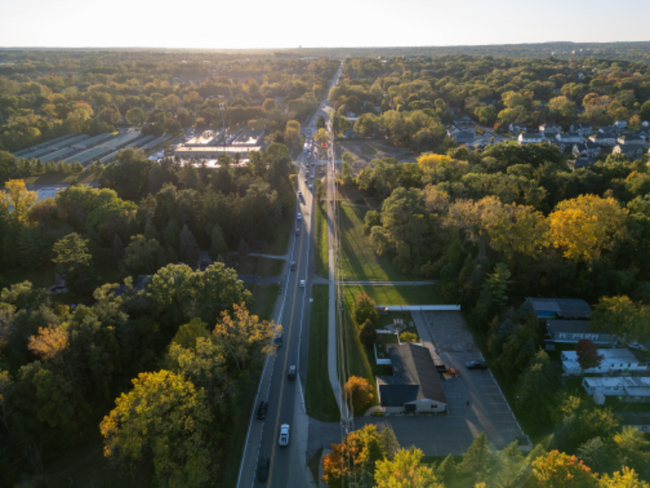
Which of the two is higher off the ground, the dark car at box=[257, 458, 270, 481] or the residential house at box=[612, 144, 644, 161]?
the residential house at box=[612, 144, 644, 161]

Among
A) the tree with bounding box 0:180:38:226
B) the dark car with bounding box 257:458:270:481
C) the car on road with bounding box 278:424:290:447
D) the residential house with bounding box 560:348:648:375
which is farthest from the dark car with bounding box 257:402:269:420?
the tree with bounding box 0:180:38:226

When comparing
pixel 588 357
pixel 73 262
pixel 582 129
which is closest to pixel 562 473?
pixel 588 357

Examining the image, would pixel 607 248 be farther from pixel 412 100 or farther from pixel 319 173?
pixel 412 100

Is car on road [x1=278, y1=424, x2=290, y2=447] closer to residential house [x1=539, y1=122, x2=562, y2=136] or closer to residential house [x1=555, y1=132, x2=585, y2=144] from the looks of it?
residential house [x1=555, y1=132, x2=585, y2=144]

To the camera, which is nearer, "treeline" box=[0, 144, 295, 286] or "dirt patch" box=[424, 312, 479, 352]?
"dirt patch" box=[424, 312, 479, 352]

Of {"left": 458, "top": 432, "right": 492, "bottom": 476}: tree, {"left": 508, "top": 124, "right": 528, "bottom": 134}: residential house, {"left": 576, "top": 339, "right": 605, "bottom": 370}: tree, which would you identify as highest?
{"left": 508, "top": 124, "right": 528, "bottom": 134}: residential house

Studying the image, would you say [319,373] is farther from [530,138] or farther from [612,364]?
[530,138]
